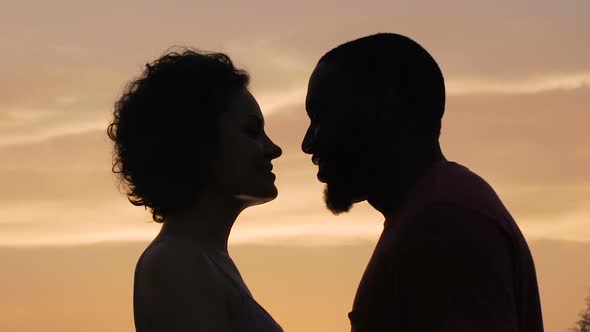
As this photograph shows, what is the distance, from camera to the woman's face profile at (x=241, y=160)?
19.7 ft

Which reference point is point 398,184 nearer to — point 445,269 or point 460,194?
point 460,194

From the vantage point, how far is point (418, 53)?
4508mm

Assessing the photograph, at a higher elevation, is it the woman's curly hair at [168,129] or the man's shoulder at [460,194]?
the woman's curly hair at [168,129]

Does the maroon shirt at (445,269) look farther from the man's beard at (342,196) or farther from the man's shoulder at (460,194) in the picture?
the man's beard at (342,196)

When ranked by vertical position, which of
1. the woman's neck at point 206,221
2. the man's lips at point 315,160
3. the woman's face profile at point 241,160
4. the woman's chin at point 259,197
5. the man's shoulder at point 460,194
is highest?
the woman's face profile at point 241,160

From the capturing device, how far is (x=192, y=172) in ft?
Answer: 19.6

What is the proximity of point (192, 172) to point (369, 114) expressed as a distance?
6.19ft

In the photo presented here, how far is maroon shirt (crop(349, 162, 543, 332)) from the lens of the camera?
397cm

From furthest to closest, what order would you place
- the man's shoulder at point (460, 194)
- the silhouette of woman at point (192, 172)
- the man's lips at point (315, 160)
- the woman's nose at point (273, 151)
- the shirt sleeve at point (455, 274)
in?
the woman's nose at point (273, 151) < the silhouette of woman at point (192, 172) < the man's lips at point (315, 160) < the man's shoulder at point (460, 194) < the shirt sleeve at point (455, 274)

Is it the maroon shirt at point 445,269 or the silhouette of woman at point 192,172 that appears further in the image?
the silhouette of woman at point 192,172

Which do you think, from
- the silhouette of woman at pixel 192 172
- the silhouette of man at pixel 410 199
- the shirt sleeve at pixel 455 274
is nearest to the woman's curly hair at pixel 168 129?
the silhouette of woman at pixel 192 172

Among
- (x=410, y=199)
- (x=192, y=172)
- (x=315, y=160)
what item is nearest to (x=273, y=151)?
(x=192, y=172)

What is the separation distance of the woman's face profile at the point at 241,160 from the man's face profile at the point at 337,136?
155 cm

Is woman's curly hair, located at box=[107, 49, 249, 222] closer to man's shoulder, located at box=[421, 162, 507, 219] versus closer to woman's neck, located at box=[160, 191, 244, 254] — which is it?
woman's neck, located at box=[160, 191, 244, 254]
